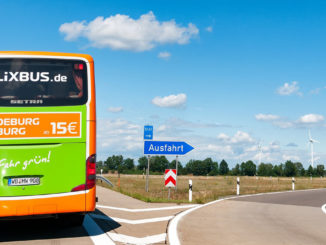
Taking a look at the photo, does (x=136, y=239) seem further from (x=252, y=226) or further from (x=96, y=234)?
(x=252, y=226)

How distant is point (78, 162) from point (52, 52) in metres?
2.33

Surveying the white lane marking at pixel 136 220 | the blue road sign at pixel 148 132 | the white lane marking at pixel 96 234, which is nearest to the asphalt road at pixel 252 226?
the white lane marking at pixel 136 220

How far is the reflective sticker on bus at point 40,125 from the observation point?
843 centimetres

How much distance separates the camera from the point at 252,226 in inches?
431

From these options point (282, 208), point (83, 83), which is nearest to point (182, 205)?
point (282, 208)

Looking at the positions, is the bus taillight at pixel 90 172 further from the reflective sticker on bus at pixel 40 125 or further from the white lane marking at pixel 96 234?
the white lane marking at pixel 96 234

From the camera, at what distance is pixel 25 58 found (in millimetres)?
9000

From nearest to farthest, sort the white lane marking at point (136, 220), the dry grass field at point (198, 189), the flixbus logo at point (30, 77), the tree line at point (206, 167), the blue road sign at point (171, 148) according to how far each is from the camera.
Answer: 1. the flixbus logo at point (30, 77)
2. the white lane marking at point (136, 220)
3. the dry grass field at point (198, 189)
4. the blue road sign at point (171, 148)
5. the tree line at point (206, 167)

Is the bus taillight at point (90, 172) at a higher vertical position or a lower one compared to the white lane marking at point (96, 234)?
higher

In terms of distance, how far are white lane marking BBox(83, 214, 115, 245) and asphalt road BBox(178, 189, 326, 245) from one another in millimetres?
1442

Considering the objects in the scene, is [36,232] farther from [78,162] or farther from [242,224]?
[242,224]

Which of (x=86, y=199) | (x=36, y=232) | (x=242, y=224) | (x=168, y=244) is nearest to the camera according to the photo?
(x=168, y=244)

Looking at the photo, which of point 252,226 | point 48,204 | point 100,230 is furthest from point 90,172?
point 252,226

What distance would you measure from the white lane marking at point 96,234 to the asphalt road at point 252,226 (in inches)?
56.8
